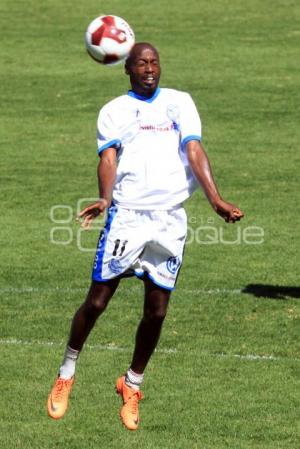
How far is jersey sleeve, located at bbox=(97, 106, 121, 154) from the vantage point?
441 inches

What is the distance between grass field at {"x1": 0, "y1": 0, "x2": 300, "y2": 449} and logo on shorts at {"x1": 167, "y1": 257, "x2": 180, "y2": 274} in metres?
1.80

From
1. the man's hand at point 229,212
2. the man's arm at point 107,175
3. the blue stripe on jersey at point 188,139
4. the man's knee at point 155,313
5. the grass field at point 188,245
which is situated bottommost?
the grass field at point 188,245

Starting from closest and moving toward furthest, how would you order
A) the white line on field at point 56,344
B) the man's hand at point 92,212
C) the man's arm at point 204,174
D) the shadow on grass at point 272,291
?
the man's hand at point 92,212, the man's arm at point 204,174, the white line on field at point 56,344, the shadow on grass at point 272,291

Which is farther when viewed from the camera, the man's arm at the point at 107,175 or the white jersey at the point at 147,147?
the white jersey at the point at 147,147

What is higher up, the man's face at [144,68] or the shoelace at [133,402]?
the man's face at [144,68]

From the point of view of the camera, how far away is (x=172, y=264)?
11.5m

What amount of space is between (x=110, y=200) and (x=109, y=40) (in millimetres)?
1519

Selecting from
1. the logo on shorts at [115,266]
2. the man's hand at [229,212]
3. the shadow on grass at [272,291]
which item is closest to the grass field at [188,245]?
the shadow on grass at [272,291]

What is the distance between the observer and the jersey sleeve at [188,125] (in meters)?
11.4

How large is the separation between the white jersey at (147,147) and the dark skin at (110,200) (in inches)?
4.6

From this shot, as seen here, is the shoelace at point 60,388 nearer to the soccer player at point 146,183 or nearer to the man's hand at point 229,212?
the soccer player at point 146,183

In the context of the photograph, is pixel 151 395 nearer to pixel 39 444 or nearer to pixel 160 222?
pixel 39 444

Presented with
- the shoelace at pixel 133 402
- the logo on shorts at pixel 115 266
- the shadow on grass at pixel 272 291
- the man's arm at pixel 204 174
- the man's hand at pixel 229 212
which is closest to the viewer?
the man's hand at pixel 229 212

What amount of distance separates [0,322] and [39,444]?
4.01 meters
